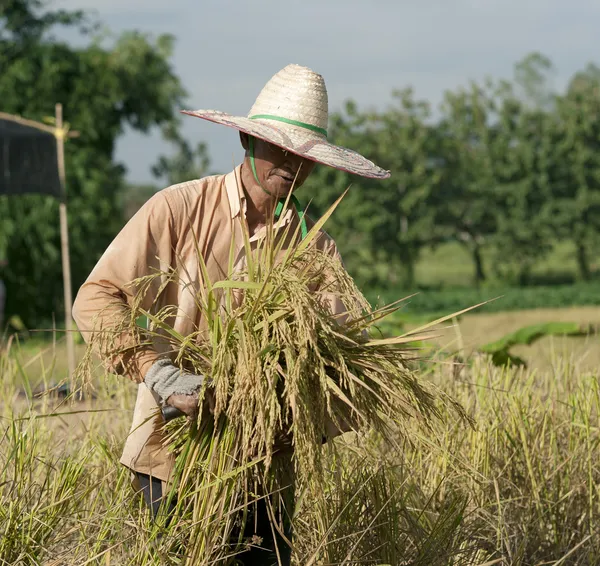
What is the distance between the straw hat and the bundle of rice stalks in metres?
0.28

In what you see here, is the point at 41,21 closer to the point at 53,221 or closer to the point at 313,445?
the point at 53,221

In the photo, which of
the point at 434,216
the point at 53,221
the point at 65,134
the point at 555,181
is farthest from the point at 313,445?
the point at 555,181

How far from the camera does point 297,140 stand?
2449 millimetres

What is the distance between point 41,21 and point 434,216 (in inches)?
617

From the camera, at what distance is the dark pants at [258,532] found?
8.11 feet

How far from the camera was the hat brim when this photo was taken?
7.86ft

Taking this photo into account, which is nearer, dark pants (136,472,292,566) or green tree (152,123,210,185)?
dark pants (136,472,292,566)

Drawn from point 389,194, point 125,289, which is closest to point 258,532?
point 125,289

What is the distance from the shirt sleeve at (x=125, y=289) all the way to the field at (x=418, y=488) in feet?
0.54

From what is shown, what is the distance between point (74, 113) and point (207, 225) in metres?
17.1

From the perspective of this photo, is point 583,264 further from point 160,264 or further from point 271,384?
point 271,384

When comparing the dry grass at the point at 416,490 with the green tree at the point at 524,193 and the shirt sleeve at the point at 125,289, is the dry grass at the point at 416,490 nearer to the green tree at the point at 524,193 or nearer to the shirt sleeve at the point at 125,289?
the shirt sleeve at the point at 125,289

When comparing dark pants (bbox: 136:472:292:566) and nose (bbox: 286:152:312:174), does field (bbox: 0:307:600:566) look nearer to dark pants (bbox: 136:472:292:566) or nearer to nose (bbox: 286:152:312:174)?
dark pants (bbox: 136:472:292:566)

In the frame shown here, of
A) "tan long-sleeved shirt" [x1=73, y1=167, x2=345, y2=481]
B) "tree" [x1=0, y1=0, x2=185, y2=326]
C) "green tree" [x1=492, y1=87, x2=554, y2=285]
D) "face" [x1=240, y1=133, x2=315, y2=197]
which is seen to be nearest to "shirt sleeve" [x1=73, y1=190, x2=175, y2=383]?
"tan long-sleeved shirt" [x1=73, y1=167, x2=345, y2=481]
